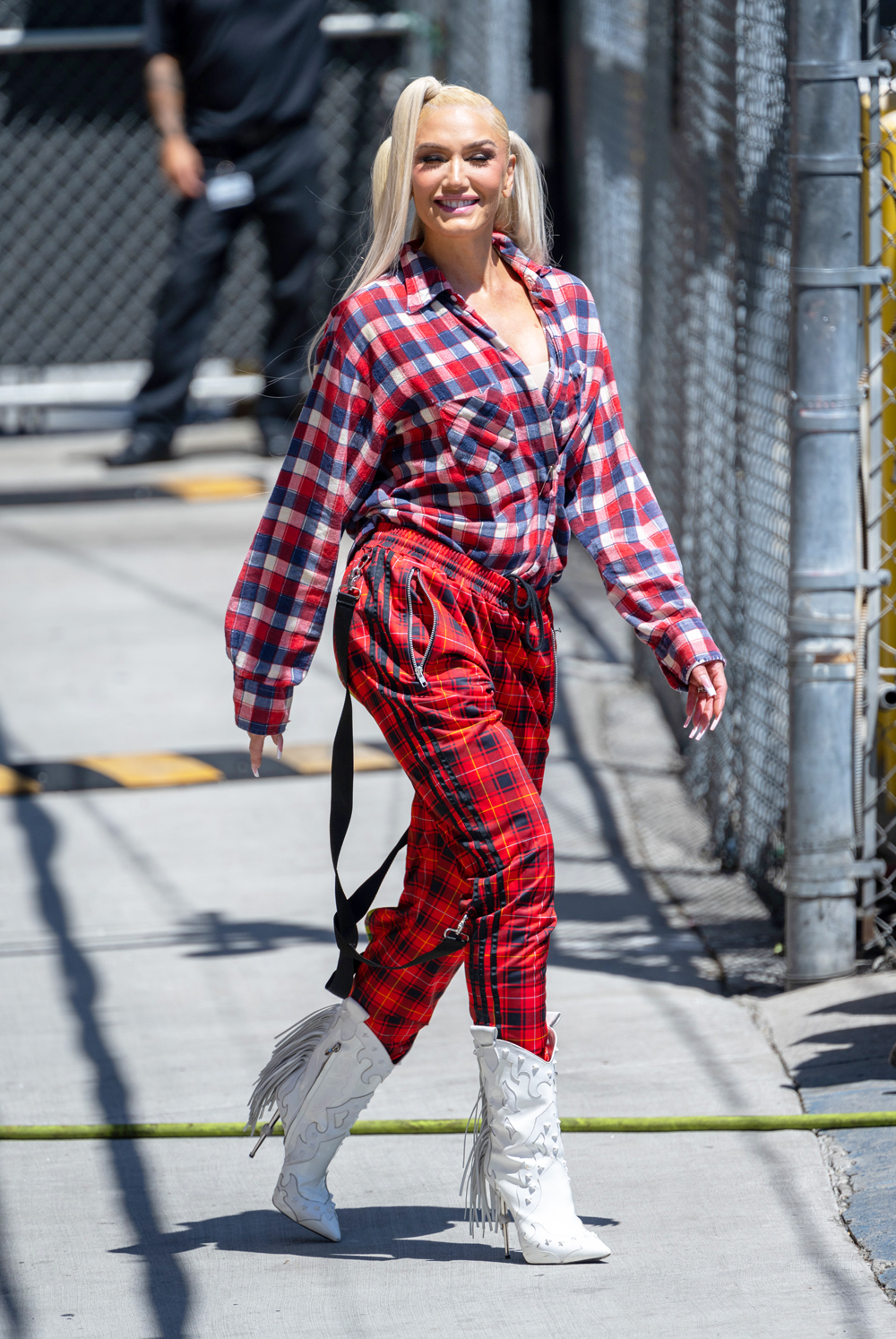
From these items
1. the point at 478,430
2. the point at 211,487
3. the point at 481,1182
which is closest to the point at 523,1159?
the point at 481,1182

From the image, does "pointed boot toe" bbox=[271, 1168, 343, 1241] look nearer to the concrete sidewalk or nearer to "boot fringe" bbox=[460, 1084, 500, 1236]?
the concrete sidewalk

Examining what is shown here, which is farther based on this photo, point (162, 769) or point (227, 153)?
point (227, 153)

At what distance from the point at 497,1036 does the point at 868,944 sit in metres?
1.51

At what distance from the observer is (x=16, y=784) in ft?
18.7

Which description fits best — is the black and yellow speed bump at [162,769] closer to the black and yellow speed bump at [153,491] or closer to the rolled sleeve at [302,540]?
the rolled sleeve at [302,540]

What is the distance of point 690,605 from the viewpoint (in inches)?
122

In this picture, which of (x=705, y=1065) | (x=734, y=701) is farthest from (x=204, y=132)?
(x=705, y=1065)

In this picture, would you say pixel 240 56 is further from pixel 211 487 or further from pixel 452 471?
pixel 452 471

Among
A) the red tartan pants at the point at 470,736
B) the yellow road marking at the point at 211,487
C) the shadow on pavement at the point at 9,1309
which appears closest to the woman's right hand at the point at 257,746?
the red tartan pants at the point at 470,736

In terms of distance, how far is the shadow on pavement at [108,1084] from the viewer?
3.01 m

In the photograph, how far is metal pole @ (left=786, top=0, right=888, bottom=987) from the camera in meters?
3.85

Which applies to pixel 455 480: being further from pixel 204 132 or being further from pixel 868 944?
pixel 204 132

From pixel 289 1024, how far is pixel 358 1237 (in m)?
1.00

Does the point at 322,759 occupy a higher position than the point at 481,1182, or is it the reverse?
the point at 481,1182
